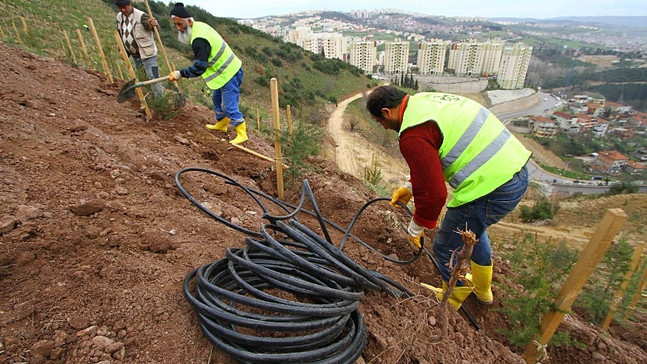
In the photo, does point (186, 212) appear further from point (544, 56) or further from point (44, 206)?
point (544, 56)

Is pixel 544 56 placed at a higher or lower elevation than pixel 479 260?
lower

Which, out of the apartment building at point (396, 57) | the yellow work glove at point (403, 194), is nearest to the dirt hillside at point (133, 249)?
the yellow work glove at point (403, 194)

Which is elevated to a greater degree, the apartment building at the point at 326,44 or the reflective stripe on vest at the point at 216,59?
the reflective stripe on vest at the point at 216,59

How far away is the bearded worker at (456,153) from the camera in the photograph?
1861 millimetres

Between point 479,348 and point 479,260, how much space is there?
59 cm

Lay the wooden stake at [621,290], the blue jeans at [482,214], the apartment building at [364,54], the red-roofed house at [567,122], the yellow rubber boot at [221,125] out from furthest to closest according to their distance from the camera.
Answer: the apartment building at [364,54]
the red-roofed house at [567,122]
the yellow rubber boot at [221,125]
the wooden stake at [621,290]
the blue jeans at [482,214]

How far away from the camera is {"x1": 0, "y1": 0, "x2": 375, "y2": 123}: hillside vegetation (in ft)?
28.1

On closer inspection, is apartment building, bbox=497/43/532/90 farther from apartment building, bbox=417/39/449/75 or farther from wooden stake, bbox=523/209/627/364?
wooden stake, bbox=523/209/627/364

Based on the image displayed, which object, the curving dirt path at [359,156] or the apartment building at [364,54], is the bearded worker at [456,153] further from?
the apartment building at [364,54]

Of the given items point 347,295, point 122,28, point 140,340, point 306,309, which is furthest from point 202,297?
point 122,28

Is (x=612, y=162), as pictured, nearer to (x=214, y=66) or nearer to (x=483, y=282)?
(x=483, y=282)

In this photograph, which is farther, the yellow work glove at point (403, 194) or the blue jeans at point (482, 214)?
the yellow work glove at point (403, 194)

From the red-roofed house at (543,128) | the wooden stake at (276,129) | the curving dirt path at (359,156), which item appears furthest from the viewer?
the red-roofed house at (543,128)

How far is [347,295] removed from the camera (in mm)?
1711
